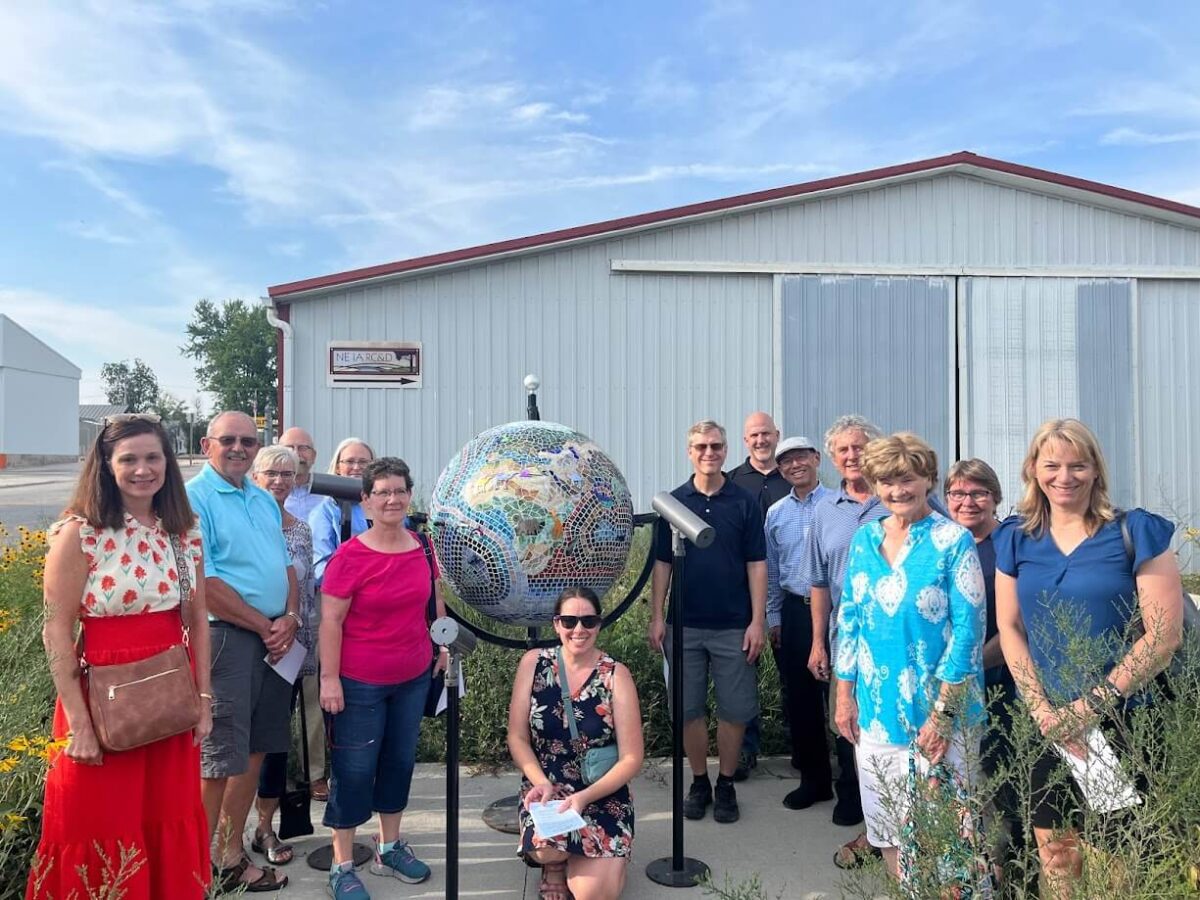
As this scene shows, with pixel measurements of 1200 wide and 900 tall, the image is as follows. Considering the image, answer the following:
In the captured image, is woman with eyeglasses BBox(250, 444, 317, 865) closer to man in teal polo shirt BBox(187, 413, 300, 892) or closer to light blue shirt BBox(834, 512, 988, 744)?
man in teal polo shirt BBox(187, 413, 300, 892)

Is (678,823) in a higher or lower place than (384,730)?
lower

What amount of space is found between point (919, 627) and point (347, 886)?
7.48ft

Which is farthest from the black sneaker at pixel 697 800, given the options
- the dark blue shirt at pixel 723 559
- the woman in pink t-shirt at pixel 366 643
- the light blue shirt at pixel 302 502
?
the light blue shirt at pixel 302 502

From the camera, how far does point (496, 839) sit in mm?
3988

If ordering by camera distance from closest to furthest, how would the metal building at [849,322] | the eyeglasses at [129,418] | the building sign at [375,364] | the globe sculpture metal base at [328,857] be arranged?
the eyeglasses at [129,418] → the globe sculpture metal base at [328,857] → the building sign at [375,364] → the metal building at [849,322]

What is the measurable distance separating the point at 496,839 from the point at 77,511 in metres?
2.32

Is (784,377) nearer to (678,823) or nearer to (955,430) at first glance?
(955,430)

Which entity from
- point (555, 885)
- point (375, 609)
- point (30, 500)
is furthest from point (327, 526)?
point (30, 500)

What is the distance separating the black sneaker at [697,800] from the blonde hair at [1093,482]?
2076 millimetres

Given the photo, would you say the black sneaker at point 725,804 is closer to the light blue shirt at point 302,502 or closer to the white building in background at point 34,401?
the light blue shirt at point 302,502

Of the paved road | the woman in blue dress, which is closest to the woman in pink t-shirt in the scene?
the woman in blue dress

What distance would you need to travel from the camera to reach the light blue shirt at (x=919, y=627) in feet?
9.29

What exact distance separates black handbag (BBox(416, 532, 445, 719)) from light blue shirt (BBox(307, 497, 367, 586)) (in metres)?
0.85

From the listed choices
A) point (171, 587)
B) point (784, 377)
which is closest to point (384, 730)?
point (171, 587)
